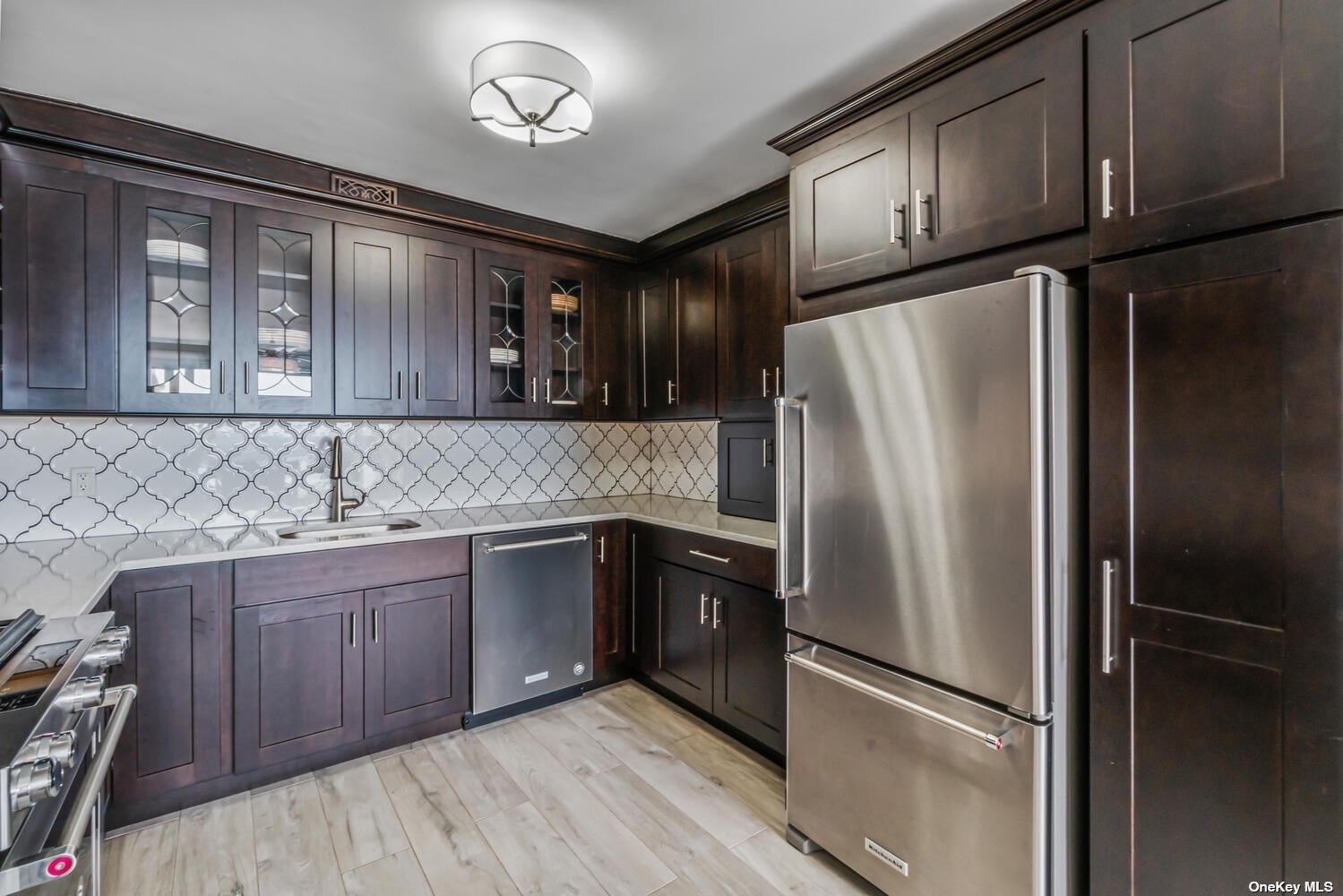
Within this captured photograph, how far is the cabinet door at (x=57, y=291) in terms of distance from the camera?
2.06 meters

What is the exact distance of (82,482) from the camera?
7.81ft

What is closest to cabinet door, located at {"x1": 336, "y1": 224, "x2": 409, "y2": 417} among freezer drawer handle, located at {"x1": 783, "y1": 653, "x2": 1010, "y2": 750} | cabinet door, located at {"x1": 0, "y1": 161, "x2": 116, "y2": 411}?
cabinet door, located at {"x1": 0, "y1": 161, "x2": 116, "y2": 411}

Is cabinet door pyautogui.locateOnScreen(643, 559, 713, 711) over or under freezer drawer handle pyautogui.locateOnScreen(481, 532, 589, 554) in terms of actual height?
under

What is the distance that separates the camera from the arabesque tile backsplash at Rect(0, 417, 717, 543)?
2334 mm

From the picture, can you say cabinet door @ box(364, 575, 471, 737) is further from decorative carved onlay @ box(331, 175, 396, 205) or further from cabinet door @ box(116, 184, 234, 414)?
decorative carved onlay @ box(331, 175, 396, 205)

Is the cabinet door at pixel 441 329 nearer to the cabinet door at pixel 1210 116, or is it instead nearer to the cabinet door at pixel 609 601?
the cabinet door at pixel 609 601

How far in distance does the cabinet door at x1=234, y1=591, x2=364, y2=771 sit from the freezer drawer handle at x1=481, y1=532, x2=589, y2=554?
1.82 ft

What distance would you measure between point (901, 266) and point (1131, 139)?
588mm

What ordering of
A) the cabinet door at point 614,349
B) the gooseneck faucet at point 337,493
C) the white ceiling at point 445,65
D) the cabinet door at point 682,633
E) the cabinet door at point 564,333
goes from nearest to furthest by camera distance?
the white ceiling at point 445,65 < the cabinet door at point 682,633 < the gooseneck faucet at point 337,493 < the cabinet door at point 564,333 < the cabinet door at point 614,349

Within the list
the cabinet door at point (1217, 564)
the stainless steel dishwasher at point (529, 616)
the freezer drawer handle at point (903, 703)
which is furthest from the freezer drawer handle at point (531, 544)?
the cabinet door at point (1217, 564)

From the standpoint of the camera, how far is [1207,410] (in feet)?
4.04

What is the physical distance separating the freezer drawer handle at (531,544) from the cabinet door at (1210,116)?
2.34 meters

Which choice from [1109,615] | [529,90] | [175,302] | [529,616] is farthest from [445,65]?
[1109,615]

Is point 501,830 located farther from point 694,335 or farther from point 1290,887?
point 694,335
